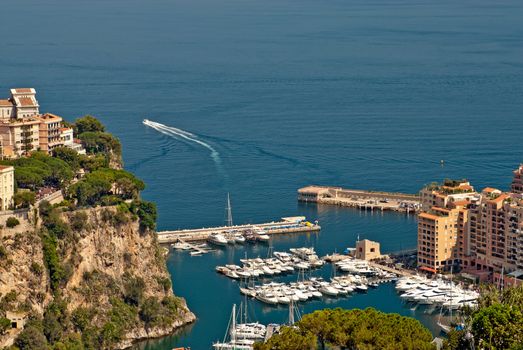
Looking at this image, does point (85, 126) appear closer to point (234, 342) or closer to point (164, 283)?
point (164, 283)

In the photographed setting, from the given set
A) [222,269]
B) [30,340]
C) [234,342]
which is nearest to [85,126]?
[222,269]

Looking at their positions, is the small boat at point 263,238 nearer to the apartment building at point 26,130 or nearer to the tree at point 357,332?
the apartment building at point 26,130

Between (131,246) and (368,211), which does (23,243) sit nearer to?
(131,246)

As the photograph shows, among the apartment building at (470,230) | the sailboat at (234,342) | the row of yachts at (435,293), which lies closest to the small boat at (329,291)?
the row of yachts at (435,293)

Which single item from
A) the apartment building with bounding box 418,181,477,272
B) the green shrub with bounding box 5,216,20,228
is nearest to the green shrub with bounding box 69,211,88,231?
the green shrub with bounding box 5,216,20,228

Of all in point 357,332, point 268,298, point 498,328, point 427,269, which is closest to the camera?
point 498,328

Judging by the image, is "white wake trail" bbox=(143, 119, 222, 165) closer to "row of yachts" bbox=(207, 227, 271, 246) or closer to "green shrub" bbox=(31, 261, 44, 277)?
"row of yachts" bbox=(207, 227, 271, 246)
